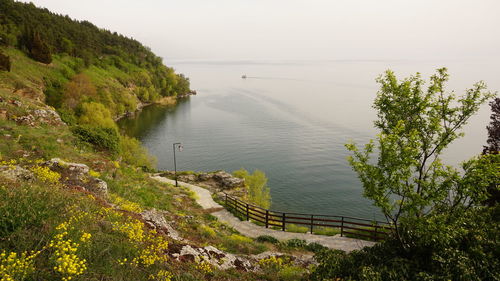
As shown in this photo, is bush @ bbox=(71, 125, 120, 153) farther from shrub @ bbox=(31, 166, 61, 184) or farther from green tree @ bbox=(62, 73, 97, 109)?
green tree @ bbox=(62, 73, 97, 109)

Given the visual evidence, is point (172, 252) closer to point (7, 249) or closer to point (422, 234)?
point (7, 249)

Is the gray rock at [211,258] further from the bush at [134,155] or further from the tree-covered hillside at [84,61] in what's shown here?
the tree-covered hillside at [84,61]

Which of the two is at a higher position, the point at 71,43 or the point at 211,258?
the point at 71,43

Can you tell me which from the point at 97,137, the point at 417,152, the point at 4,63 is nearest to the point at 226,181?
the point at 97,137

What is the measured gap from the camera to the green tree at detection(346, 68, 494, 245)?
10.3 metres

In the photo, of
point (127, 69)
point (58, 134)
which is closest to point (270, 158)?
point (58, 134)

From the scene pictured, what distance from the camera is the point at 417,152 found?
10.4m

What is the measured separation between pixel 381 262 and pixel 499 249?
12.5 ft

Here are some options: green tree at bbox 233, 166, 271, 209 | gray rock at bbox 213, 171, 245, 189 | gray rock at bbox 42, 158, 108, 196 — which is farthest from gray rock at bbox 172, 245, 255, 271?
green tree at bbox 233, 166, 271, 209

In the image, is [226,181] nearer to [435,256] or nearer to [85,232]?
[85,232]

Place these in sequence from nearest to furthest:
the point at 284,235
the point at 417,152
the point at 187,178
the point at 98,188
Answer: the point at 417,152 → the point at 98,188 → the point at 284,235 → the point at 187,178

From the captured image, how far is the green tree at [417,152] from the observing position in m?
10.3

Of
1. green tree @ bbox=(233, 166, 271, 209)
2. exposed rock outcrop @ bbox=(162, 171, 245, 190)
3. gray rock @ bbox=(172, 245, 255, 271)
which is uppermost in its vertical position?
gray rock @ bbox=(172, 245, 255, 271)

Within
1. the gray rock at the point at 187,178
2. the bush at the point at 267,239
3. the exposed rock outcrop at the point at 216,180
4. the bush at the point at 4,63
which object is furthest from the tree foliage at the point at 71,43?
the bush at the point at 267,239
